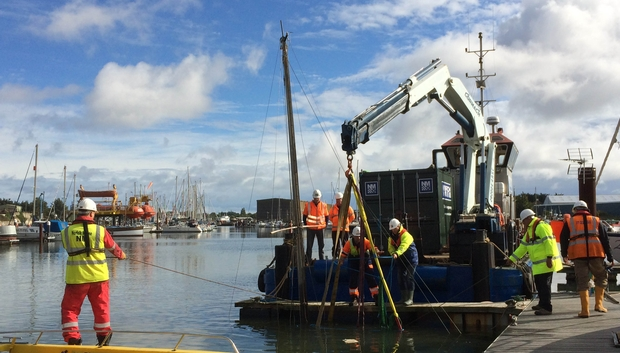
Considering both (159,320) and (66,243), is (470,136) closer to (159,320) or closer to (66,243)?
(159,320)

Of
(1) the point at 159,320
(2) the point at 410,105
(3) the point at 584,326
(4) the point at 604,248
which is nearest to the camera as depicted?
(3) the point at 584,326

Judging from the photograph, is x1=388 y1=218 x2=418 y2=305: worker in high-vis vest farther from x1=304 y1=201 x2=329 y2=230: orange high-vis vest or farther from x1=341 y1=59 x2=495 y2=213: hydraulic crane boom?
x1=304 y1=201 x2=329 y2=230: orange high-vis vest

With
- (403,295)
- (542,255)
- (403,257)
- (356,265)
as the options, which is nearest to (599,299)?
(542,255)

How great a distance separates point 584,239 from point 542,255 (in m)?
0.83

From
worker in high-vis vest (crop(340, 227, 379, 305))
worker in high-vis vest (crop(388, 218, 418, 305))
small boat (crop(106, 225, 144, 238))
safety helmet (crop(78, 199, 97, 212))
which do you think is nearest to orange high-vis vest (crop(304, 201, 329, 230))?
worker in high-vis vest (crop(340, 227, 379, 305))

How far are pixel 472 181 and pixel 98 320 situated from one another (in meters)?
11.3

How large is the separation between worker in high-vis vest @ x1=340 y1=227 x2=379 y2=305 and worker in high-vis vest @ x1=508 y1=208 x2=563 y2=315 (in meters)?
3.01

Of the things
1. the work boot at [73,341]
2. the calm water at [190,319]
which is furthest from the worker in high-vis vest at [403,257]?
the work boot at [73,341]

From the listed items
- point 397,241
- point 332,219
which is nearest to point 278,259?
point 332,219

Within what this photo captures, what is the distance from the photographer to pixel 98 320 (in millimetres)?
8680

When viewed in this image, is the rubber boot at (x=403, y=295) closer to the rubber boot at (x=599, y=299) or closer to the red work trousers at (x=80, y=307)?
the rubber boot at (x=599, y=299)

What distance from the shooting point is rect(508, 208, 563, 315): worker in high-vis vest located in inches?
456

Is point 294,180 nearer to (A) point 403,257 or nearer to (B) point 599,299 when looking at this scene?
(A) point 403,257

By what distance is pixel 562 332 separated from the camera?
32.8 ft
